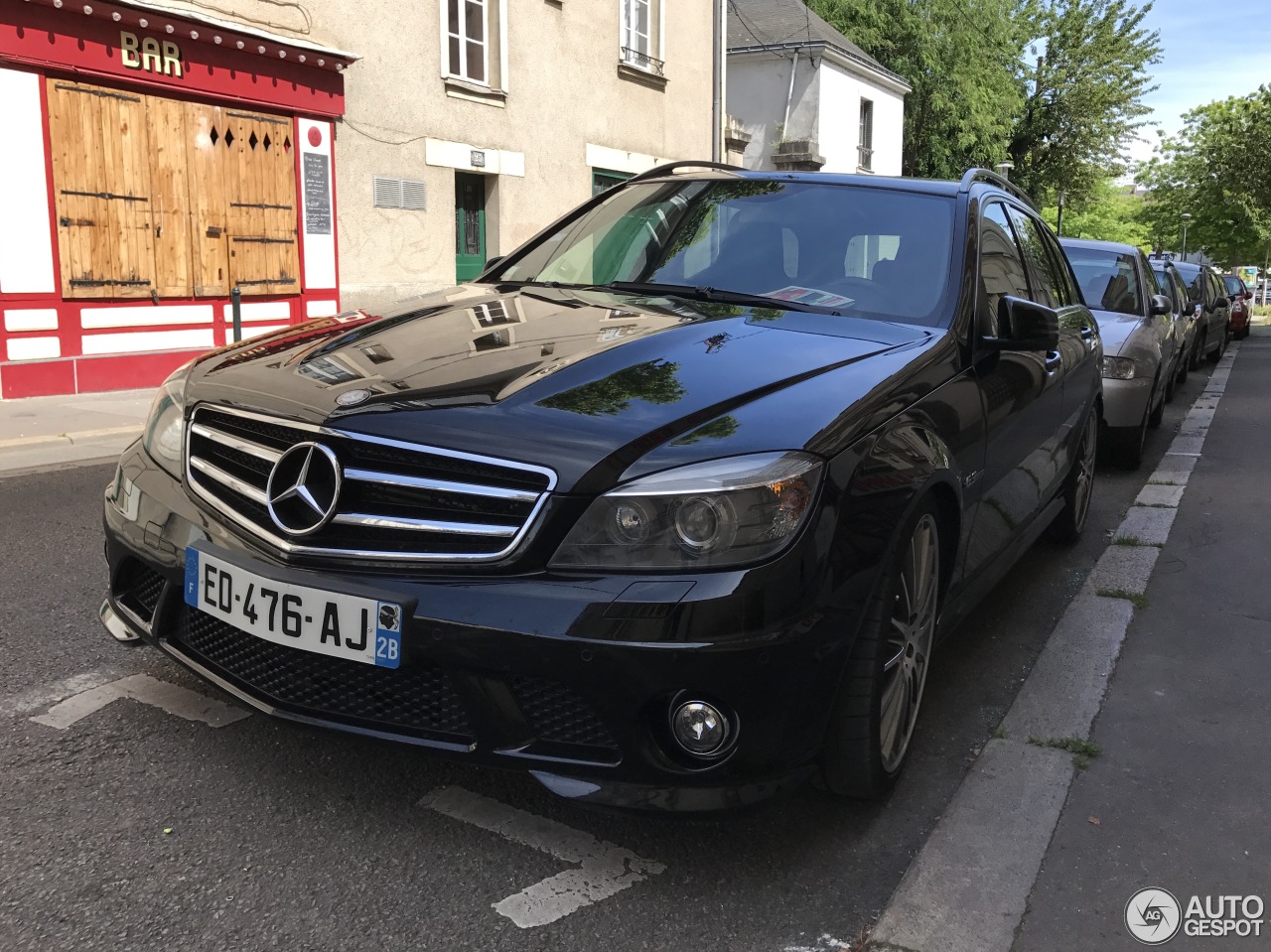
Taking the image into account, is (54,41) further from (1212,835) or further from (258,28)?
(1212,835)

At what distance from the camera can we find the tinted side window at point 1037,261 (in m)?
4.62

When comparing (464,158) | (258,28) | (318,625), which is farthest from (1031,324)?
(464,158)

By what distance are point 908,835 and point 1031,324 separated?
1.62 m

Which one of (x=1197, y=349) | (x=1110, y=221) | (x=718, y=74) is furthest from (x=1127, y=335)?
(x=1110, y=221)

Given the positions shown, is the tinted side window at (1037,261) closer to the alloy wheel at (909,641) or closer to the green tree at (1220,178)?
the alloy wheel at (909,641)

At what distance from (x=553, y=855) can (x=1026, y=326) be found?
211 cm

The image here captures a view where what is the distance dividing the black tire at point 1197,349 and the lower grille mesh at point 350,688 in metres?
16.4

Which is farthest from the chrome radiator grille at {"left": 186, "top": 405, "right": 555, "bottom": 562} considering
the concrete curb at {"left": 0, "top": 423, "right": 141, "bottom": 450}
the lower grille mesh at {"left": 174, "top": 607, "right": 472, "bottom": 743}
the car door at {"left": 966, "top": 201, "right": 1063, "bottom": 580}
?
the concrete curb at {"left": 0, "top": 423, "right": 141, "bottom": 450}

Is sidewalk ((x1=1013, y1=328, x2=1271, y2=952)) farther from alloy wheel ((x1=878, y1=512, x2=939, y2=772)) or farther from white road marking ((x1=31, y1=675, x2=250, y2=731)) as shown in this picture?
white road marking ((x1=31, y1=675, x2=250, y2=731))

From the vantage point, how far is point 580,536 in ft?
7.43

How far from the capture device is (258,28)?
12141mm

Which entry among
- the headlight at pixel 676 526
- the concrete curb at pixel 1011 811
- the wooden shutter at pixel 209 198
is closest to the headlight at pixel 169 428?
→ the headlight at pixel 676 526

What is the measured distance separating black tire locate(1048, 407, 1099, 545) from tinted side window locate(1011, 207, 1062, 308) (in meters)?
0.71

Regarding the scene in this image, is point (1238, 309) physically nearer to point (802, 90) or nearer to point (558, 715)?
point (802, 90)
